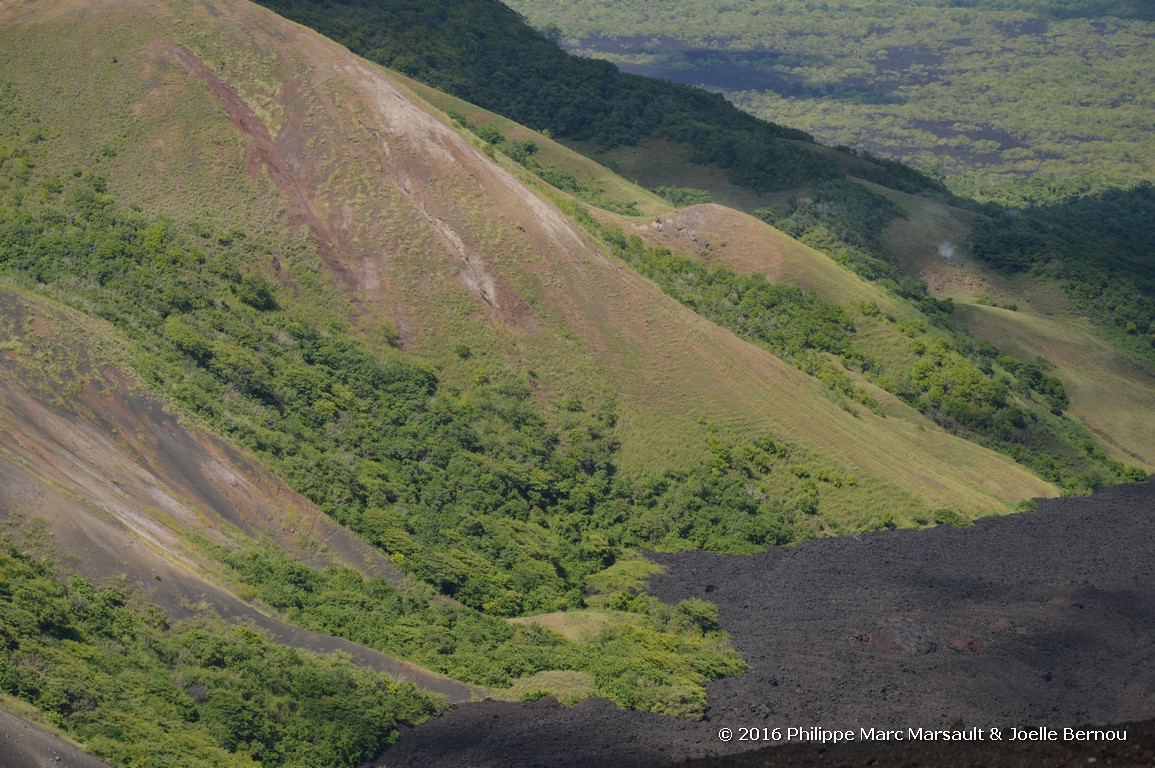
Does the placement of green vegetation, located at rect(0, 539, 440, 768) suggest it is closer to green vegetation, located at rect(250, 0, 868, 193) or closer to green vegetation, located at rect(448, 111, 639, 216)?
green vegetation, located at rect(448, 111, 639, 216)

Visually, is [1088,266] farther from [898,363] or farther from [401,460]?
[401,460]

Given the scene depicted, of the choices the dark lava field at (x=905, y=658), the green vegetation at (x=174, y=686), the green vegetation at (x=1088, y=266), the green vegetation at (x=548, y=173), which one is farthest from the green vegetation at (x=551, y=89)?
the green vegetation at (x=174, y=686)

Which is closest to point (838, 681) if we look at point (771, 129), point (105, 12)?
point (105, 12)

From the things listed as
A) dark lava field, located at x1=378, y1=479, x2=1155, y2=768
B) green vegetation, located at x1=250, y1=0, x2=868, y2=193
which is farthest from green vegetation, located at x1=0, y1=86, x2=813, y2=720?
green vegetation, located at x1=250, y1=0, x2=868, y2=193

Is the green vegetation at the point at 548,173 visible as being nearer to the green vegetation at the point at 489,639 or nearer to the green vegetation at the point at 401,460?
the green vegetation at the point at 401,460

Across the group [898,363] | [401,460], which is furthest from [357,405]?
[898,363]

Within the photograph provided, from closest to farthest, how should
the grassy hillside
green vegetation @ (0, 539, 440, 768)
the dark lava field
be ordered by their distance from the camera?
green vegetation @ (0, 539, 440, 768)
the dark lava field
the grassy hillside

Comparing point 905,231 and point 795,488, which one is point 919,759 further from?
point 905,231
